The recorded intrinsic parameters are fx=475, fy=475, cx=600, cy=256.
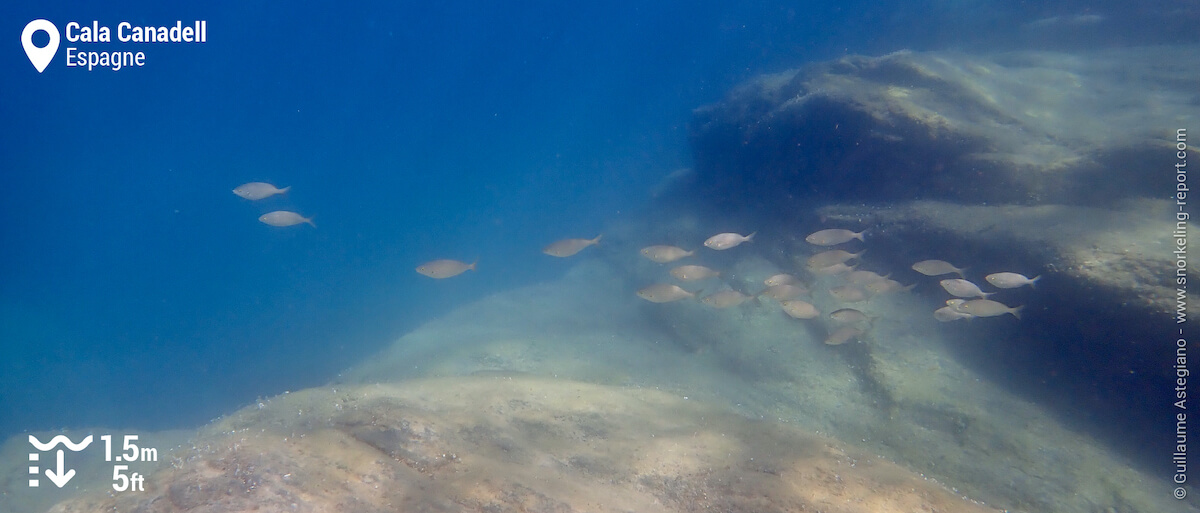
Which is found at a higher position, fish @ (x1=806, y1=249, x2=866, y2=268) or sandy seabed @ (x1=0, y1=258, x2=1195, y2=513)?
fish @ (x1=806, y1=249, x2=866, y2=268)

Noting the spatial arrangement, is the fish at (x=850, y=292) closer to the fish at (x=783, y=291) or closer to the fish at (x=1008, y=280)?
the fish at (x=783, y=291)

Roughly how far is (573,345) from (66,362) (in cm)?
3295

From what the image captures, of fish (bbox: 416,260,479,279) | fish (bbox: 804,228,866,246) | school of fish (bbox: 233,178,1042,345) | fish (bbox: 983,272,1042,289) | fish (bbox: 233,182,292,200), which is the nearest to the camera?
fish (bbox: 983,272,1042,289)

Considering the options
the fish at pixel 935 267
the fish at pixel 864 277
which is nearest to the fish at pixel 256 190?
the fish at pixel 864 277

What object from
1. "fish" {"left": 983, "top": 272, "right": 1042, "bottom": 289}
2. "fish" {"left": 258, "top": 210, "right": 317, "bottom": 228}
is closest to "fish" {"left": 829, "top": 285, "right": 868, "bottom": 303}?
"fish" {"left": 983, "top": 272, "right": 1042, "bottom": 289}

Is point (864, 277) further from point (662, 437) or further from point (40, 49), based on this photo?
point (40, 49)

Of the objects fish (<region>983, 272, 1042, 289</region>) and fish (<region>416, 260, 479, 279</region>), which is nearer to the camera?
fish (<region>983, 272, 1042, 289</region>)

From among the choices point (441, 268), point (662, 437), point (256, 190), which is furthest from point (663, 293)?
point (256, 190)

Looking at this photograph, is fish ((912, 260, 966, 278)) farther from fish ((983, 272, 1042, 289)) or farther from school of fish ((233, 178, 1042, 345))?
fish ((983, 272, 1042, 289))

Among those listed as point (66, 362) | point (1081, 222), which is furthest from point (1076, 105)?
point (66, 362)

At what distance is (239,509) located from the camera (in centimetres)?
272

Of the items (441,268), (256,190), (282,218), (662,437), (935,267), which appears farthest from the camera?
(256,190)

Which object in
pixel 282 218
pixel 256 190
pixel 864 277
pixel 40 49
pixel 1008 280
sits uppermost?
pixel 40 49

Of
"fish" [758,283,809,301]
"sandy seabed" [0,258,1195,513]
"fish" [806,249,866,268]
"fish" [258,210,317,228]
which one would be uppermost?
"fish" [258,210,317,228]
